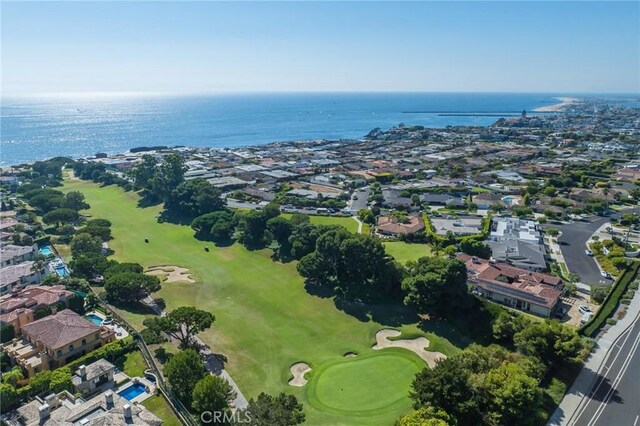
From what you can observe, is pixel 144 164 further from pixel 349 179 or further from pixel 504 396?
pixel 504 396

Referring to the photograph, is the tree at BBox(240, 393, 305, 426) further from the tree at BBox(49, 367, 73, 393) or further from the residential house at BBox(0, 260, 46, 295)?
the residential house at BBox(0, 260, 46, 295)

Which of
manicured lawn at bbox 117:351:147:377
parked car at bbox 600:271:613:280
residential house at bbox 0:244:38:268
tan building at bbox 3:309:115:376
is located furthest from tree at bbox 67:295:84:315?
parked car at bbox 600:271:613:280

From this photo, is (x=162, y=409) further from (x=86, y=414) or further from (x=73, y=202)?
(x=73, y=202)

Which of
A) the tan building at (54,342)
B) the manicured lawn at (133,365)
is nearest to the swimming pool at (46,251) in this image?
the tan building at (54,342)

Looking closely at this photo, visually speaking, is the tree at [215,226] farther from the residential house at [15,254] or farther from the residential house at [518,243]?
the residential house at [518,243]

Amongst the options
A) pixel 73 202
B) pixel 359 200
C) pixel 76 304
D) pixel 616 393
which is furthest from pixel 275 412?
pixel 73 202

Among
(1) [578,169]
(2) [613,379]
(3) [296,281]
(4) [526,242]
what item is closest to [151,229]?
(3) [296,281]
